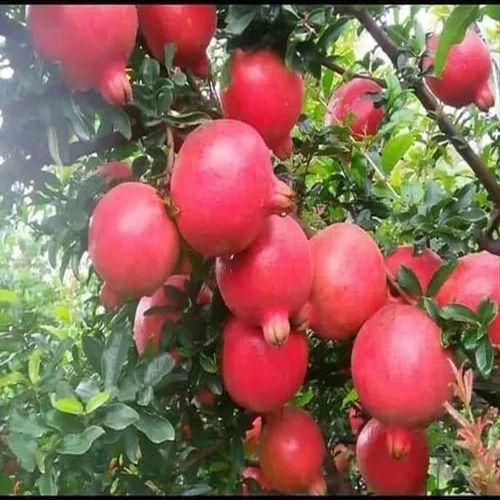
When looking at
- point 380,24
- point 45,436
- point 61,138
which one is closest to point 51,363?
point 45,436

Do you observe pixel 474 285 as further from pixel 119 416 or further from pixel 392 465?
pixel 119 416

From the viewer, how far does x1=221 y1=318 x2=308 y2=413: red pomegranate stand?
2.52 ft

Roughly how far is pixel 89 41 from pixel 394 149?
394 mm

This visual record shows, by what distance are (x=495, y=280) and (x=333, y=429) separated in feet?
1.30

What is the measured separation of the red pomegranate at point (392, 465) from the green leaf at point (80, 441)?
11.5 inches

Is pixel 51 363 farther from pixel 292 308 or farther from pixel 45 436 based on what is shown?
pixel 292 308

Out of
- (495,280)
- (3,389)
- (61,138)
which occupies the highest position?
(61,138)

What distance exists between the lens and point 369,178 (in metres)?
1.01

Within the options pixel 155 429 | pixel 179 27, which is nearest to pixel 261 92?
Answer: pixel 179 27

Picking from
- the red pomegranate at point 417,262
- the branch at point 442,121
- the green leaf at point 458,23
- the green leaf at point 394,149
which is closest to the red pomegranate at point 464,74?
the branch at point 442,121

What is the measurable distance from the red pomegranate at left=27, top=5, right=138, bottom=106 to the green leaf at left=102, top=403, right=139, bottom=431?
253 mm

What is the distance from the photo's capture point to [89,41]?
2.24 feet

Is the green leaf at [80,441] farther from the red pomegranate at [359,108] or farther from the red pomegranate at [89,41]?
the red pomegranate at [359,108]

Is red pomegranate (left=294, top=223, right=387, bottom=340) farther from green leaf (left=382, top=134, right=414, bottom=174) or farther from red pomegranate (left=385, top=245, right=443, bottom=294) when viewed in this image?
green leaf (left=382, top=134, right=414, bottom=174)
